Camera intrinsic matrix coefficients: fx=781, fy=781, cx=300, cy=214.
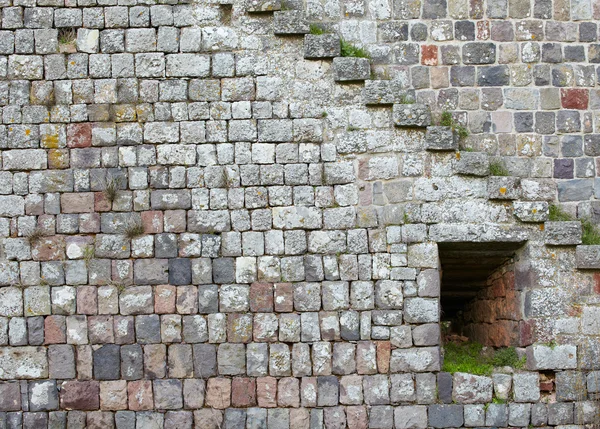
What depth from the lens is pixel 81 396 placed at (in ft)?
25.3

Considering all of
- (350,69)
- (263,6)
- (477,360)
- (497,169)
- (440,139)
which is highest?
(263,6)

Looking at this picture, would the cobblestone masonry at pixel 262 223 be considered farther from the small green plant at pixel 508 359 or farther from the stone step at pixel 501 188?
the small green plant at pixel 508 359

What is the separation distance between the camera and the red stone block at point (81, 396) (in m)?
7.70

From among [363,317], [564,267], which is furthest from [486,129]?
[363,317]

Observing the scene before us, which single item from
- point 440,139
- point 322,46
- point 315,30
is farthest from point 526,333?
point 315,30

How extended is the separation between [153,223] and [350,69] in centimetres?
253

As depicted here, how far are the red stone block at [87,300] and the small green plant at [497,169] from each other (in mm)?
4201

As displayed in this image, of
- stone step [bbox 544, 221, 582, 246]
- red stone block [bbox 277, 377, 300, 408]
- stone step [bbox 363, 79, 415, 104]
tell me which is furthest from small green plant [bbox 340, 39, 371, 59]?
red stone block [bbox 277, 377, 300, 408]

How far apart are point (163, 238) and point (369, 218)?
208 centimetres

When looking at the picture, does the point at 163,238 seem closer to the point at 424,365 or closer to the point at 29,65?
the point at 29,65

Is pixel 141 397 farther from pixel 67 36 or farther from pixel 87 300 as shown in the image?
pixel 67 36

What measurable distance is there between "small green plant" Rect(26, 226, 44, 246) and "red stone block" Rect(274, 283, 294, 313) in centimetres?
246

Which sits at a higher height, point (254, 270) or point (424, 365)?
point (254, 270)

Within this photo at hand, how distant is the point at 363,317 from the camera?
25.2ft
